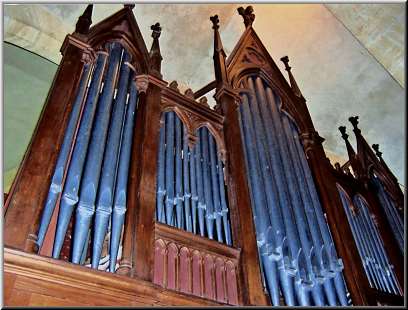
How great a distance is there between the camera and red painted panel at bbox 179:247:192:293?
117 inches

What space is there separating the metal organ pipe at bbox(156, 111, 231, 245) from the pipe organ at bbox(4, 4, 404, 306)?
0.01 m

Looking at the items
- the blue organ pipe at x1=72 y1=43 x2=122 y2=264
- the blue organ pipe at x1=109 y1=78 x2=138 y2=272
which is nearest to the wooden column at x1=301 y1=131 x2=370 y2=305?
the blue organ pipe at x1=109 y1=78 x2=138 y2=272

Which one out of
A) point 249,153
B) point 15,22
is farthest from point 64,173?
point 15,22

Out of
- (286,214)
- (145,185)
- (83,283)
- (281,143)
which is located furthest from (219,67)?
(83,283)

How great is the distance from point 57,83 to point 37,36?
302cm

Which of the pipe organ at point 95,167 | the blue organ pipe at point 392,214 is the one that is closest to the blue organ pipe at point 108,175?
the pipe organ at point 95,167

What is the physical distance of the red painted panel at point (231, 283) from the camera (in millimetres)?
3143

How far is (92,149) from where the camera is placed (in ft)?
10.9

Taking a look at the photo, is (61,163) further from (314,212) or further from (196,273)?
(314,212)

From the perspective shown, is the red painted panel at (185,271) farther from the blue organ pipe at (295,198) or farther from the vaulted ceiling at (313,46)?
the vaulted ceiling at (313,46)

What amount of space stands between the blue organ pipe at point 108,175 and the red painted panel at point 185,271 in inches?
23.0

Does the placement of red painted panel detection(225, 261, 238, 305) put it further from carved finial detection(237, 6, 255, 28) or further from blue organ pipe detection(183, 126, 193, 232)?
carved finial detection(237, 6, 255, 28)

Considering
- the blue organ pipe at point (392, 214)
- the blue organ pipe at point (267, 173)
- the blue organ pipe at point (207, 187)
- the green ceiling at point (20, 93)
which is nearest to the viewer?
the blue organ pipe at point (207, 187)

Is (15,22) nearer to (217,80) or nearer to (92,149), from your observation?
(217,80)
